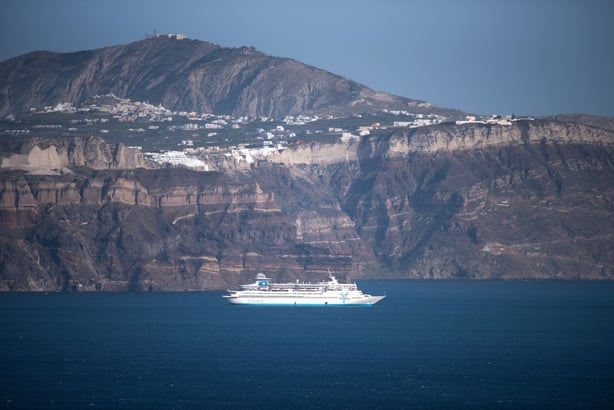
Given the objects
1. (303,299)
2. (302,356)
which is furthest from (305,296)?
(302,356)

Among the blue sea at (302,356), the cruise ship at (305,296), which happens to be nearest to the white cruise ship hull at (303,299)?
the cruise ship at (305,296)

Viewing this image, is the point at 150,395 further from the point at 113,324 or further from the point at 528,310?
the point at 528,310

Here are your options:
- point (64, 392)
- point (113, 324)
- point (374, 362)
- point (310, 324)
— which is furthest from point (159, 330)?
point (64, 392)

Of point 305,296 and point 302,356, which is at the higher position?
point 305,296

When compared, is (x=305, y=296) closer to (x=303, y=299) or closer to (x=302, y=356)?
(x=303, y=299)

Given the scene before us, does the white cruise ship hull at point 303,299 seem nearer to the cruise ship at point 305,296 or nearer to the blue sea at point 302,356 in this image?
the cruise ship at point 305,296

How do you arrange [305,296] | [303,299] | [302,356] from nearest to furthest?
[302,356] < [303,299] < [305,296]

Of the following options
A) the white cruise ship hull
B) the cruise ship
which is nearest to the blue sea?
the white cruise ship hull

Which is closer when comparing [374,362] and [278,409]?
[278,409]
